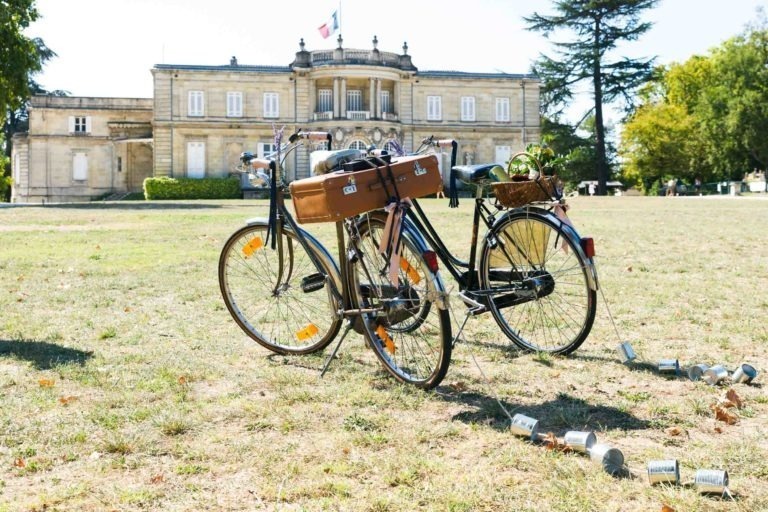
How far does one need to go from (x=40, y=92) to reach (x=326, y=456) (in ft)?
208

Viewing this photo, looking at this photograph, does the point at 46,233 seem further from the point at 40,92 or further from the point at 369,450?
the point at 40,92

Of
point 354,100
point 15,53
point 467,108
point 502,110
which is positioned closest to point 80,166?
point 354,100

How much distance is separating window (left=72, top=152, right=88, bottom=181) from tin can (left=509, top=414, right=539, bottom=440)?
55.2 m

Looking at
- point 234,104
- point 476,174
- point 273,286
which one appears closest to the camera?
point 476,174

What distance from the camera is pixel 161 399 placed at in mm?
3969

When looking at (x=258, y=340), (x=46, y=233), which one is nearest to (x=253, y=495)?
(x=258, y=340)

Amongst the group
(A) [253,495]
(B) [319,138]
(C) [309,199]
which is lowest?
(A) [253,495]

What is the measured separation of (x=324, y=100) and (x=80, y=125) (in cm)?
1658

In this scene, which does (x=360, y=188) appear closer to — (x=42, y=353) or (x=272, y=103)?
(x=42, y=353)

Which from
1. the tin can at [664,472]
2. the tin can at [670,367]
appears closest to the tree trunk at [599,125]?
the tin can at [670,367]

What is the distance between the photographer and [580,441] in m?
3.08

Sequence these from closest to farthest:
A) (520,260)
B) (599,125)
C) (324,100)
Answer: (520,260) → (599,125) → (324,100)

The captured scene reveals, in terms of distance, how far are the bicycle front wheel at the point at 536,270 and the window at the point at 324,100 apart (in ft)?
163

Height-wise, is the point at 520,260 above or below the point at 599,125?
below
